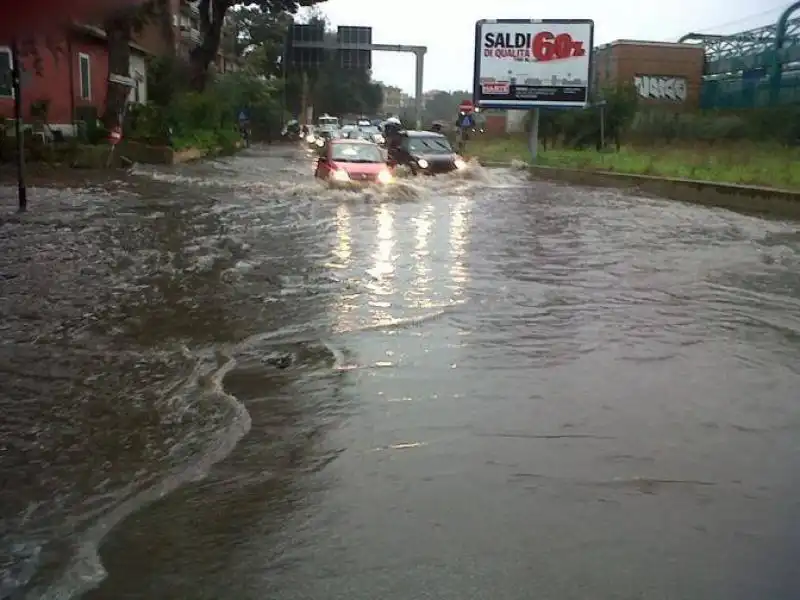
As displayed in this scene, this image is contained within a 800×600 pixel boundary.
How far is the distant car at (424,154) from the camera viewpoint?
25406 mm

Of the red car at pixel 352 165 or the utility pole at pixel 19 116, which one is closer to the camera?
the utility pole at pixel 19 116

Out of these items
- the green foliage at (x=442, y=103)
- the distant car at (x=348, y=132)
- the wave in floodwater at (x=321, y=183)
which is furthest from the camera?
the green foliage at (x=442, y=103)

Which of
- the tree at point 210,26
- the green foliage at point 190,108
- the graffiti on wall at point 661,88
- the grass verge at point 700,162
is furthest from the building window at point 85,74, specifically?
the graffiti on wall at point 661,88

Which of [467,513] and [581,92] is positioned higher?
[581,92]

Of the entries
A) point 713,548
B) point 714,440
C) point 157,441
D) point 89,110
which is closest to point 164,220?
point 157,441

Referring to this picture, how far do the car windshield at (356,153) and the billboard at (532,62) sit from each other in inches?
535

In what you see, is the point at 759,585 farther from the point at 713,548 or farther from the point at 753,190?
the point at 753,190

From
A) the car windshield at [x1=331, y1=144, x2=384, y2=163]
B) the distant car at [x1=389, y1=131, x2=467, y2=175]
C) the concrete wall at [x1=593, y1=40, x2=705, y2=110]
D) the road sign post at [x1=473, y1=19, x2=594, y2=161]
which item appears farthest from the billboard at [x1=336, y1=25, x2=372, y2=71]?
the car windshield at [x1=331, y1=144, x2=384, y2=163]

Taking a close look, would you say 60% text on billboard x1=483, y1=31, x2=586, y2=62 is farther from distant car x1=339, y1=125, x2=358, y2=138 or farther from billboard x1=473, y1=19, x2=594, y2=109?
distant car x1=339, y1=125, x2=358, y2=138

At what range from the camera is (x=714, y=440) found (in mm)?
5230

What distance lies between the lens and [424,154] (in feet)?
84.2

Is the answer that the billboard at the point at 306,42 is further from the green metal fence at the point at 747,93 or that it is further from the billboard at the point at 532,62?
the billboard at the point at 532,62

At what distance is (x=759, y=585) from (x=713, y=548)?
33cm

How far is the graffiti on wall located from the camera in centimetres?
5336
